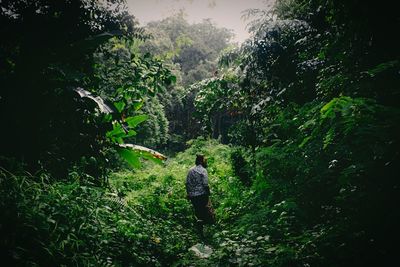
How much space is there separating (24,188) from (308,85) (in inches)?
169

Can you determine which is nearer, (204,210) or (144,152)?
(144,152)

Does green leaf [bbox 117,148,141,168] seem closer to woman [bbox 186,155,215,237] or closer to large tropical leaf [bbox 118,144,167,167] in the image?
large tropical leaf [bbox 118,144,167,167]

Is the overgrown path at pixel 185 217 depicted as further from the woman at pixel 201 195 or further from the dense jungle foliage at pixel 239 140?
the woman at pixel 201 195

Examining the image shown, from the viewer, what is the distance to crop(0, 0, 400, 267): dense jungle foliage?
2.26m

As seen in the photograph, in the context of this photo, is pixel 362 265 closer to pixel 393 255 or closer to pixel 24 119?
pixel 393 255

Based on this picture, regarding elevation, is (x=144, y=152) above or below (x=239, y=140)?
below

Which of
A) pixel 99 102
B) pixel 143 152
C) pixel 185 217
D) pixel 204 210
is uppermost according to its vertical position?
pixel 99 102

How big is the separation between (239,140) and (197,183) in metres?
1.97

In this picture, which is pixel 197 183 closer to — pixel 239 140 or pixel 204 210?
pixel 204 210

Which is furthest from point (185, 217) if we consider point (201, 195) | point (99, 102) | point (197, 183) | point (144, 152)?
point (99, 102)

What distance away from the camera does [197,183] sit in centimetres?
569

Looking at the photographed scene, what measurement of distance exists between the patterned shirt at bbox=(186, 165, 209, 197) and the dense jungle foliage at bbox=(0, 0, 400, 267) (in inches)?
27.0

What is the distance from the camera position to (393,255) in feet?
6.20

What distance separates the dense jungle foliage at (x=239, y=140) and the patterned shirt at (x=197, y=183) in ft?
2.25
